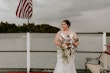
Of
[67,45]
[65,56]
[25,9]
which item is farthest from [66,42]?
[25,9]

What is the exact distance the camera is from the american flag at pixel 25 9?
13360 millimetres

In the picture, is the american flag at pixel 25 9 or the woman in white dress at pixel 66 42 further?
the american flag at pixel 25 9

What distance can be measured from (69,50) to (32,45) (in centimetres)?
349

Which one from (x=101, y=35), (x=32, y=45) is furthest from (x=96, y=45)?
(x=32, y=45)

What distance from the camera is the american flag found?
43.8 ft

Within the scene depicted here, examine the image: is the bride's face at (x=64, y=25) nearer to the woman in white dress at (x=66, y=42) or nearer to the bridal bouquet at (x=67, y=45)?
the woman in white dress at (x=66, y=42)

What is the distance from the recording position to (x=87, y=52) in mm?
10625

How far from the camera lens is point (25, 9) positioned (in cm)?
1336

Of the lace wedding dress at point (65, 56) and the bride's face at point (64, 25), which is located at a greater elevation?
the bride's face at point (64, 25)

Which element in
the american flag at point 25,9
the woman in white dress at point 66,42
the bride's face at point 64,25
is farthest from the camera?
the american flag at point 25,9

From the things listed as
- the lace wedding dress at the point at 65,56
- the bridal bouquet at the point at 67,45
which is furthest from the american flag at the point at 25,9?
the bridal bouquet at the point at 67,45

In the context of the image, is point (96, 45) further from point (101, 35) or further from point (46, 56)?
point (46, 56)

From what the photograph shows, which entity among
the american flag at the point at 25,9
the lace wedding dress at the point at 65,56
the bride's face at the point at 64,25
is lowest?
the lace wedding dress at the point at 65,56

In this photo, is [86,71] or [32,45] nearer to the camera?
[86,71]
